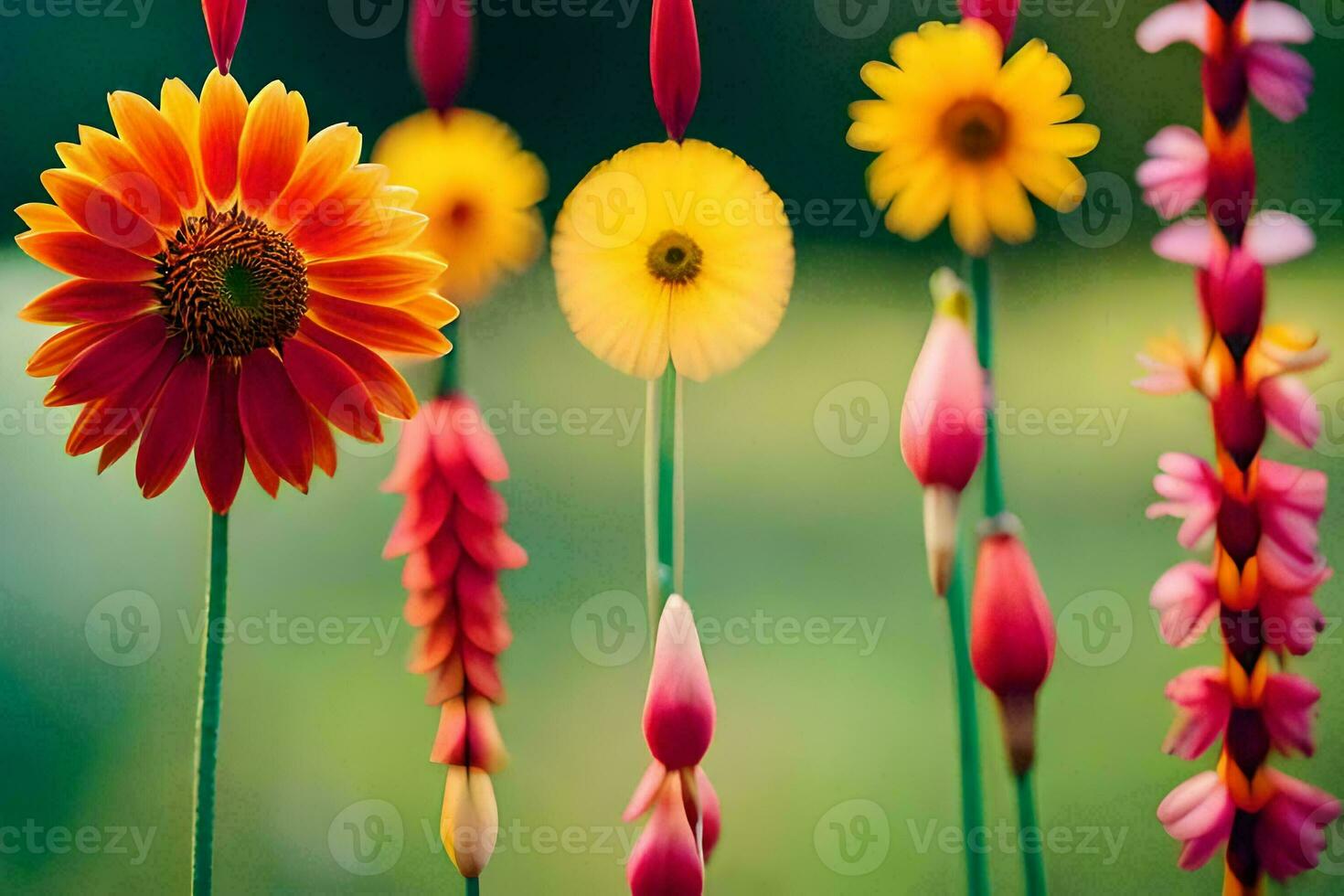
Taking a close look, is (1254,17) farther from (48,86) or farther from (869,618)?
(48,86)

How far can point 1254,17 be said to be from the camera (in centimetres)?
90

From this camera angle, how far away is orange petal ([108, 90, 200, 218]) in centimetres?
86

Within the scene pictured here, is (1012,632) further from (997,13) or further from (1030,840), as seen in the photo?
(997,13)

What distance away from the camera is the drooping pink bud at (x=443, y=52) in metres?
0.91

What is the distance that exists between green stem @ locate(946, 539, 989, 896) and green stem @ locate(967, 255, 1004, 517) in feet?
0.17

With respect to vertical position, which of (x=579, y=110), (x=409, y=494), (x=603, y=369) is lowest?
(x=409, y=494)

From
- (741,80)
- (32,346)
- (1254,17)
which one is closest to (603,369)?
(741,80)

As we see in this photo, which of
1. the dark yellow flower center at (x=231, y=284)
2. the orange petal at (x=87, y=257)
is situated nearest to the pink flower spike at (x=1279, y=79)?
the dark yellow flower center at (x=231, y=284)

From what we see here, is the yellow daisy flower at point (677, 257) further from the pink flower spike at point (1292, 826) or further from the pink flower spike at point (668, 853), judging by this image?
the pink flower spike at point (1292, 826)

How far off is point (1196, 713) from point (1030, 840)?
0.56ft

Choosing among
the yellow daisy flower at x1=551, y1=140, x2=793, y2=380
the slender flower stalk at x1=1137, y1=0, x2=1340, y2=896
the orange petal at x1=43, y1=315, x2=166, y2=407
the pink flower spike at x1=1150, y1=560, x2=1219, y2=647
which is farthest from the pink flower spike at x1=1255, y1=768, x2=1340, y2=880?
the orange petal at x1=43, y1=315, x2=166, y2=407

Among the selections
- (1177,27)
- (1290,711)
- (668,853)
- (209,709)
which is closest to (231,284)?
(209,709)

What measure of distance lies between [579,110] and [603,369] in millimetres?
213

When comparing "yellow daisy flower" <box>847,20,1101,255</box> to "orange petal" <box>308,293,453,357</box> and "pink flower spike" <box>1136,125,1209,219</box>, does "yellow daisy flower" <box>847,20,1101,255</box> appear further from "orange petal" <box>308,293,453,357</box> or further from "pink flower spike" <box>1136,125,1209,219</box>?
"orange petal" <box>308,293,453,357</box>
